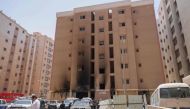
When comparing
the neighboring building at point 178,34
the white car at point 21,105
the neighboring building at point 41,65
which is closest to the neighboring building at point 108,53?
the neighboring building at point 178,34

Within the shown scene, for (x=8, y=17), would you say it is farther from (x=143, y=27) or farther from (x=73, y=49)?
(x=143, y=27)

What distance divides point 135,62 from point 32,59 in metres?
43.9

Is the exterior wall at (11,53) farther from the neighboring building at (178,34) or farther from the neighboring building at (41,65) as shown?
the neighboring building at (178,34)

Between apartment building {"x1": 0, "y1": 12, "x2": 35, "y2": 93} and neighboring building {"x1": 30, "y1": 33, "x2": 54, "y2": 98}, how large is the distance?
29.7 ft

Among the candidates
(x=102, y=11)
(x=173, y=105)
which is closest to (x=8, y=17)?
(x=102, y=11)

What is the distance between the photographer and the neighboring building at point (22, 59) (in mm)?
52809

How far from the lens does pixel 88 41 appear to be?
46.8 metres

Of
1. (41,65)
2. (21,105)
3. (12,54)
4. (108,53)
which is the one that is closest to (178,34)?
(108,53)

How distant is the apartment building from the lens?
52062 mm

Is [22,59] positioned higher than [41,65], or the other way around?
[22,59]

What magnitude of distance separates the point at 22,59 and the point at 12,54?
6.84 m

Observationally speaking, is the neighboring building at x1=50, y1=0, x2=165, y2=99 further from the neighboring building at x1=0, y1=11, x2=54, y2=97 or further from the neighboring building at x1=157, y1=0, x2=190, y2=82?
the neighboring building at x1=0, y1=11, x2=54, y2=97

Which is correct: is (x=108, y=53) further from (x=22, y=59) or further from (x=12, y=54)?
(x=22, y=59)

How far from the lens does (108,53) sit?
145 ft
